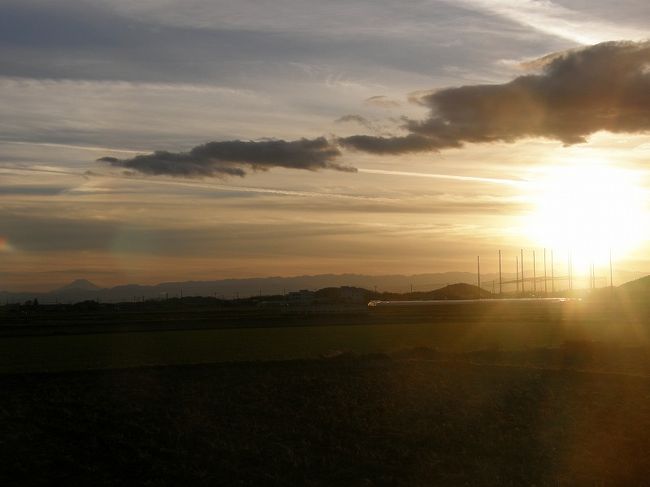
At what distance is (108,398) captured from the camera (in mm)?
18969

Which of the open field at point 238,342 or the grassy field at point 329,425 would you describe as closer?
the grassy field at point 329,425

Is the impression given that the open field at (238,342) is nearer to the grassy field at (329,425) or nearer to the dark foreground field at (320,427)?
the grassy field at (329,425)

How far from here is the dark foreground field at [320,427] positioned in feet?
50.6

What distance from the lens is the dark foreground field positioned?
15.4 meters

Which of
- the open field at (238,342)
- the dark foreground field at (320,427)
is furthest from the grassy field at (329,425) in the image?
the open field at (238,342)

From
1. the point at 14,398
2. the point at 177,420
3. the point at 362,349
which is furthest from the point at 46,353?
the point at 177,420

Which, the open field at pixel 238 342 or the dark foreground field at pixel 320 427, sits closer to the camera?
the dark foreground field at pixel 320 427

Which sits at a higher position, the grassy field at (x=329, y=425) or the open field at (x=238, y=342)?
the open field at (x=238, y=342)

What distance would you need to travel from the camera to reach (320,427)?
1802 cm

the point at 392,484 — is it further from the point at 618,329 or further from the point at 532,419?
the point at 618,329

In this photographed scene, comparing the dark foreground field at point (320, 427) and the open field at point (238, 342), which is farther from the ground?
the open field at point (238, 342)

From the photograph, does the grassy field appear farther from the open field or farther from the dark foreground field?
the open field

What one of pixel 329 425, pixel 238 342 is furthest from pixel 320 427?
pixel 238 342

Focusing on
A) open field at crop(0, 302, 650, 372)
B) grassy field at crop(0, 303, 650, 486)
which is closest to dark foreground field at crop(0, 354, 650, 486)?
grassy field at crop(0, 303, 650, 486)
